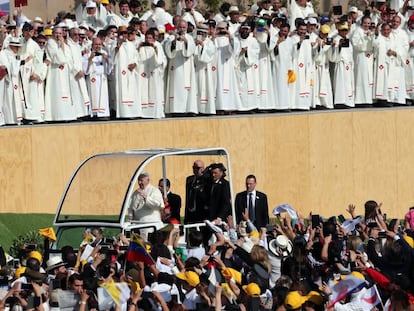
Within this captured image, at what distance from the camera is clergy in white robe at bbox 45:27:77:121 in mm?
27906

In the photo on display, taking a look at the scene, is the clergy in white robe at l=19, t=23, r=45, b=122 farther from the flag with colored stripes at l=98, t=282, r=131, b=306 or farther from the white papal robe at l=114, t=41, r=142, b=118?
the flag with colored stripes at l=98, t=282, r=131, b=306

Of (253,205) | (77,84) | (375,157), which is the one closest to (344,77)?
(375,157)

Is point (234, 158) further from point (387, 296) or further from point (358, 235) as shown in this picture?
point (387, 296)

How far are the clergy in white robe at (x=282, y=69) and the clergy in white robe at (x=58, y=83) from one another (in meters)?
3.85

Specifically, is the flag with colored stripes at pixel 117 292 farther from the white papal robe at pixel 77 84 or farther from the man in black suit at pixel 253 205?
the white papal robe at pixel 77 84

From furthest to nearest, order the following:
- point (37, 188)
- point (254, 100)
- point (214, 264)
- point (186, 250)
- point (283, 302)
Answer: point (254, 100), point (37, 188), point (186, 250), point (214, 264), point (283, 302)

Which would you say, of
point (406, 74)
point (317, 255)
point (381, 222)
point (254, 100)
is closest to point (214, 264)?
point (317, 255)

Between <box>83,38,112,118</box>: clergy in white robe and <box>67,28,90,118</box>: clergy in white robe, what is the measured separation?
0.10 m

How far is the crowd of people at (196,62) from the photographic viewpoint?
28031mm

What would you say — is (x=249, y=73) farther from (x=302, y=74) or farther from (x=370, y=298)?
(x=370, y=298)

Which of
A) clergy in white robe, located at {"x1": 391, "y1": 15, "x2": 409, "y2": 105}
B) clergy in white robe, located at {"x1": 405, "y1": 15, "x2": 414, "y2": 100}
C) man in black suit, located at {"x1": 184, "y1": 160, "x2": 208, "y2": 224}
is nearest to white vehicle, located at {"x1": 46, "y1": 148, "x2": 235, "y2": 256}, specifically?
man in black suit, located at {"x1": 184, "y1": 160, "x2": 208, "y2": 224}

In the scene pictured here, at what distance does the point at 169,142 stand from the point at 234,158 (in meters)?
1.23

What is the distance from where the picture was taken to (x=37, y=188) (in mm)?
27422

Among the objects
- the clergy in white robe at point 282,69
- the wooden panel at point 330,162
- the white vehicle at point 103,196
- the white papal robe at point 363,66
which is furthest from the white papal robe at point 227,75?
the white vehicle at point 103,196
